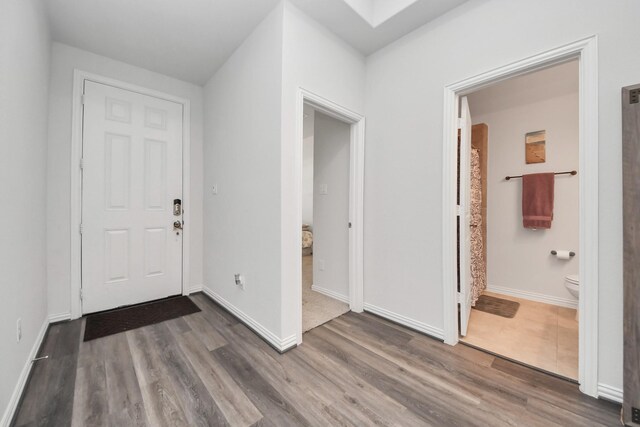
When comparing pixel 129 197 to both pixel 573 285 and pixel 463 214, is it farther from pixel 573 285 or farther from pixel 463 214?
pixel 573 285

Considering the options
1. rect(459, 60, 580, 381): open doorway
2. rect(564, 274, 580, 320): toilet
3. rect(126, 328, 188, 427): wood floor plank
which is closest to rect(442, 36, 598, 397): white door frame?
rect(459, 60, 580, 381): open doorway

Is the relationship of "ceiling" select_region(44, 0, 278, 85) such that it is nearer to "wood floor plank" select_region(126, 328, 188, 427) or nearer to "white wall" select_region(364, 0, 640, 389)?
"white wall" select_region(364, 0, 640, 389)

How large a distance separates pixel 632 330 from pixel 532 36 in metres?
1.75

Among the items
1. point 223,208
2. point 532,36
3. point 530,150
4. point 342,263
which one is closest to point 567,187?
point 530,150

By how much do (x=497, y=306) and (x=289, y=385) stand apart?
7.91 ft

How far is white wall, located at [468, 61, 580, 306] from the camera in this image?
2.71 metres

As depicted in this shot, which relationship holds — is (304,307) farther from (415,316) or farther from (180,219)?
(180,219)

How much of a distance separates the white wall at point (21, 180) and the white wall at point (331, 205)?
231cm

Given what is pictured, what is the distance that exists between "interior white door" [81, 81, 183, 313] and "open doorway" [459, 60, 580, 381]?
120 inches

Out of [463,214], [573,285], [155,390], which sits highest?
[463,214]

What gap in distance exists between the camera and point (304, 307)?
263 centimetres

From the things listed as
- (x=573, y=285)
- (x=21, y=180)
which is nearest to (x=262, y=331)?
(x=21, y=180)

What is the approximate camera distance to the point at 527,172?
3.00 meters

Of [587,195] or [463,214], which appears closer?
[587,195]
